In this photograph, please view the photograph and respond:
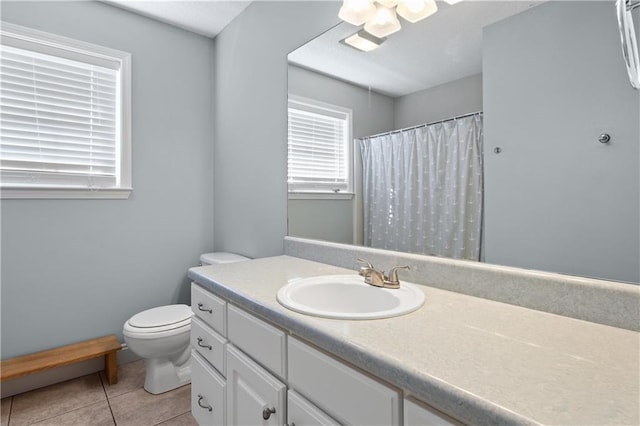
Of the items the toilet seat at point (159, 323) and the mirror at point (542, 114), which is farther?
the toilet seat at point (159, 323)

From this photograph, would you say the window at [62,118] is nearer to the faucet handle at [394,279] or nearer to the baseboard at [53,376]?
the baseboard at [53,376]

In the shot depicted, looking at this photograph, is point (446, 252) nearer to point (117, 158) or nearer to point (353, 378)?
point (353, 378)

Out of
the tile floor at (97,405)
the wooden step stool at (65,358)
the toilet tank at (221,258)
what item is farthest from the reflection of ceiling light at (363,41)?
the wooden step stool at (65,358)

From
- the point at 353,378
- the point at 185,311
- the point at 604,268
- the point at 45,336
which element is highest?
the point at 604,268

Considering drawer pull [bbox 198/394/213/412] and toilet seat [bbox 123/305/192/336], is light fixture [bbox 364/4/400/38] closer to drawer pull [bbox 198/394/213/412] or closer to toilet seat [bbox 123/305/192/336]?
drawer pull [bbox 198/394/213/412]

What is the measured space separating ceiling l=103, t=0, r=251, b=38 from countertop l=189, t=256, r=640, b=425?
2.15m

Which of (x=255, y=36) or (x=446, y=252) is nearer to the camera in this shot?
(x=446, y=252)

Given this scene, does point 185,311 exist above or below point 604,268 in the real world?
below

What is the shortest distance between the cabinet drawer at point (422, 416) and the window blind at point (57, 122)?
235cm

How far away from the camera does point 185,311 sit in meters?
2.06

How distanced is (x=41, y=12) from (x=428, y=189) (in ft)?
8.30

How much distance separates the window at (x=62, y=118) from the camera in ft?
6.29

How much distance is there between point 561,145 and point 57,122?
104 inches

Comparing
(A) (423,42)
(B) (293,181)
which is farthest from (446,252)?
(B) (293,181)
